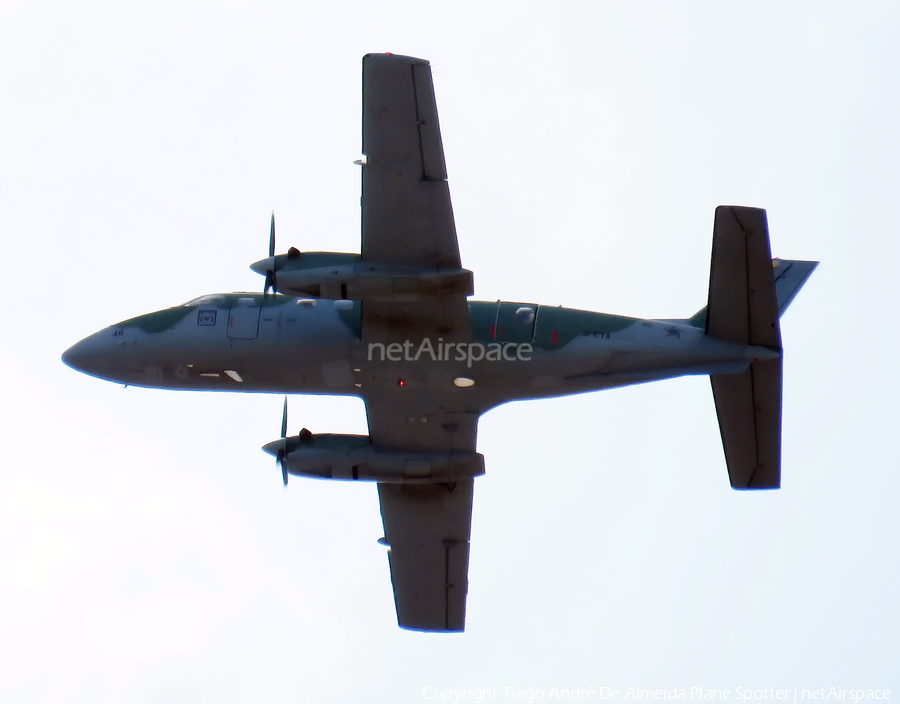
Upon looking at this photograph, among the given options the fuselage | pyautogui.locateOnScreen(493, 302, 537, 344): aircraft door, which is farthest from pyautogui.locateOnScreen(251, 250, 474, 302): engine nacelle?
the fuselage

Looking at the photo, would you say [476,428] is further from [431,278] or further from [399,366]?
[431,278]

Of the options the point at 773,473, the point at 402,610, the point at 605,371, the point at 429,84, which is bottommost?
the point at 402,610

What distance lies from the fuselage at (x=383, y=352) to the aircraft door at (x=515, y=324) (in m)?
0.02

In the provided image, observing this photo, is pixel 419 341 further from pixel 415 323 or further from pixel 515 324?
pixel 515 324

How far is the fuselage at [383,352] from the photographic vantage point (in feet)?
96.3

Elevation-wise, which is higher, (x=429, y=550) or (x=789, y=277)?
(x=789, y=277)

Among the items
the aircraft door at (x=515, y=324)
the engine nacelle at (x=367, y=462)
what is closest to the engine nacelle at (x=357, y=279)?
the aircraft door at (x=515, y=324)

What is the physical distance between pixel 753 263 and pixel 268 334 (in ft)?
33.6

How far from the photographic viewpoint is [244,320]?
30484 millimetres

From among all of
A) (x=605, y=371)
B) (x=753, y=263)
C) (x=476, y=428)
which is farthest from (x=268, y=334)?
(x=753, y=263)

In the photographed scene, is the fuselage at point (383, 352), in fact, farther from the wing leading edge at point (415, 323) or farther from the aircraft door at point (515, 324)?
the wing leading edge at point (415, 323)

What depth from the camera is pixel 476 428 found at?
31625 millimetres

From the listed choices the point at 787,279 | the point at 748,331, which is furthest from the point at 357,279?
the point at 787,279

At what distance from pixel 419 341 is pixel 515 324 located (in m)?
2.05
